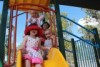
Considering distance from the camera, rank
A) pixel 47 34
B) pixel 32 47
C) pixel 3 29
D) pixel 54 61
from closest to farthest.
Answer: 1. pixel 54 61
2. pixel 32 47
3. pixel 3 29
4. pixel 47 34

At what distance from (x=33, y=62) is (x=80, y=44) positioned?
10.0 feet

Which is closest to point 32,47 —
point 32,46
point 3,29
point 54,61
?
point 32,46

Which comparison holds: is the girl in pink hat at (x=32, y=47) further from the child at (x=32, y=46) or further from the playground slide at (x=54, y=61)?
the playground slide at (x=54, y=61)

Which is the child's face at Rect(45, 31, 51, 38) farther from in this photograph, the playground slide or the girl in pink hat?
the playground slide

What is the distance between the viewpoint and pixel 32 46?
406 centimetres

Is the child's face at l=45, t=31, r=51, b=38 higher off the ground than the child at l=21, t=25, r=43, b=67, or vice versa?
the child's face at l=45, t=31, r=51, b=38

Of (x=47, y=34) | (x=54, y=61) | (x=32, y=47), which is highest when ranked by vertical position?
(x=47, y=34)

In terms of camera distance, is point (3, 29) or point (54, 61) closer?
point (54, 61)

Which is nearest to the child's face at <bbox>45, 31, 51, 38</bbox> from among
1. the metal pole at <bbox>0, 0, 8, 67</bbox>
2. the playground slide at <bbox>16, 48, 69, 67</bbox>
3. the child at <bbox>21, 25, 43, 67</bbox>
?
the child at <bbox>21, 25, 43, 67</bbox>

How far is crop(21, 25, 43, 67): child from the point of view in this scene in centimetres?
382

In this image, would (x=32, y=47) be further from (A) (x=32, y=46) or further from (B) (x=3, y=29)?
(B) (x=3, y=29)

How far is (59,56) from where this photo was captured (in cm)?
393

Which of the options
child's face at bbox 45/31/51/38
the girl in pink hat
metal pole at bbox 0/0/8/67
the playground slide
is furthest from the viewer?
child's face at bbox 45/31/51/38

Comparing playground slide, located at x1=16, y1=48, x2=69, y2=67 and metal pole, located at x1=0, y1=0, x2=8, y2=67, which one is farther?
metal pole, located at x1=0, y1=0, x2=8, y2=67
